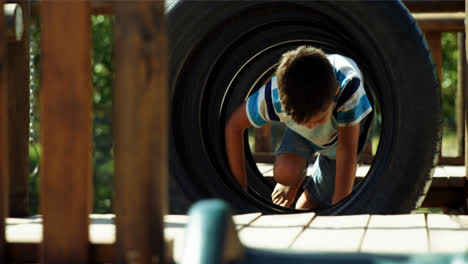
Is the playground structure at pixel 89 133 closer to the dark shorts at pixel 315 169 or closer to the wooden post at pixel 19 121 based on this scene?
the wooden post at pixel 19 121

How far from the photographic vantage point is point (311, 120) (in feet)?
8.48

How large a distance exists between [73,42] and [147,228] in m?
0.40

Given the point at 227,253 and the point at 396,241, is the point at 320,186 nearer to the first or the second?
the point at 396,241

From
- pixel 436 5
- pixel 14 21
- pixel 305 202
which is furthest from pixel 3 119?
pixel 436 5

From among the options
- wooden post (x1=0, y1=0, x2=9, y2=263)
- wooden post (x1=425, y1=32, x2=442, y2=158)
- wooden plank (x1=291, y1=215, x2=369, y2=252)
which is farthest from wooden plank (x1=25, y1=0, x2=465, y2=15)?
wooden post (x1=0, y1=0, x2=9, y2=263)

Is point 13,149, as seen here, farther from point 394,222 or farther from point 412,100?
point 412,100

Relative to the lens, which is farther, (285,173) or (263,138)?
(263,138)

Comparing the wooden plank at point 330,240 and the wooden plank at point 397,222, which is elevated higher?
the wooden plank at point 397,222

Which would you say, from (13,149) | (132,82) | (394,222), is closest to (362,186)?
(394,222)

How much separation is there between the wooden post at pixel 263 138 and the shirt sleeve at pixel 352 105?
5.10 ft

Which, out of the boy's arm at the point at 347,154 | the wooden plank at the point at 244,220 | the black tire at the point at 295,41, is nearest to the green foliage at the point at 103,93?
the black tire at the point at 295,41

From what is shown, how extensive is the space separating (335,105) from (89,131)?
5.14 feet

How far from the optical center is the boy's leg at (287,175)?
346 cm

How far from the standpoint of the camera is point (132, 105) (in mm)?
1245
